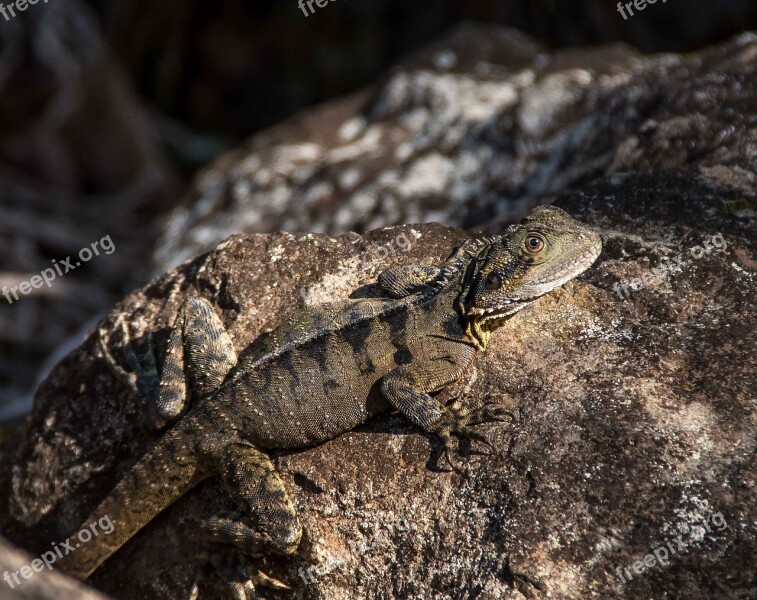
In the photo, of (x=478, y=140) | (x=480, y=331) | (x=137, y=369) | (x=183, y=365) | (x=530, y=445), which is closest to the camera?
(x=530, y=445)

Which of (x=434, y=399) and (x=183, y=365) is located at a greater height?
(x=183, y=365)

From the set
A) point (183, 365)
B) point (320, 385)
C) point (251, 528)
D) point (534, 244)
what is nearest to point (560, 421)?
point (534, 244)

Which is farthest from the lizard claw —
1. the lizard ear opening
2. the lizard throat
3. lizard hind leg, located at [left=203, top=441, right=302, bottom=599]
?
lizard hind leg, located at [left=203, top=441, right=302, bottom=599]

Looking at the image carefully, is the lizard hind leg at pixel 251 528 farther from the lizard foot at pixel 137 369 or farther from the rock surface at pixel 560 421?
the lizard foot at pixel 137 369

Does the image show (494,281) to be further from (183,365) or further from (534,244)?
(183,365)

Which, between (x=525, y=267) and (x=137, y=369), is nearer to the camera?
(x=525, y=267)

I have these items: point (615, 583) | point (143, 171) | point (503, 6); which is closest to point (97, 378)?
point (615, 583)

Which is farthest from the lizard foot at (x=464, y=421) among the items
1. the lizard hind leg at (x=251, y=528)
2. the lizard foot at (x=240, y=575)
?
the lizard foot at (x=240, y=575)

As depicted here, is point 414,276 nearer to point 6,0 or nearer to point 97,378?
point 97,378
